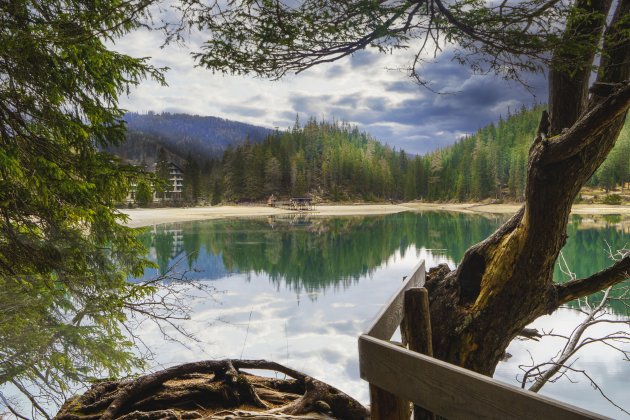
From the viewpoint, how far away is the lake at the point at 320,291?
11.0m

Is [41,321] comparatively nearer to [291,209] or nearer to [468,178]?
[291,209]

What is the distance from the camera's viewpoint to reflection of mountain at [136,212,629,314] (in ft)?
79.9

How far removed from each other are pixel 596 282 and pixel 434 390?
11.1 feet

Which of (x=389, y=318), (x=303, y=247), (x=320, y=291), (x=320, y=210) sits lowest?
(x=320, y=291)

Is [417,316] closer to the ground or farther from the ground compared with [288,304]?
farther from the ground

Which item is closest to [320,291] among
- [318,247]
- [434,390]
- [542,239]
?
[318,247]

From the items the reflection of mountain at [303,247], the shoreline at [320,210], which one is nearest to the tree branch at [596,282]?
the reflection of mountain at [303,247]

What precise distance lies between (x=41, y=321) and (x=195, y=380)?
154 cm

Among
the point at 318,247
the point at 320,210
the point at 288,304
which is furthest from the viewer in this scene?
the point at 320,210

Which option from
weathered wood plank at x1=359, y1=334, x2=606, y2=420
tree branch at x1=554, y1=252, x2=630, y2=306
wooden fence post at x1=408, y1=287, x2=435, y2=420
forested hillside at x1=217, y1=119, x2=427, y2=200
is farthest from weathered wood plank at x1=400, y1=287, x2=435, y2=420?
forested hillside at x1=217, y1=119, x2=427, y2=200

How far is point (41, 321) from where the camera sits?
407 centimetres

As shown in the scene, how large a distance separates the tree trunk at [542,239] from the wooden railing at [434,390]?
202 cm

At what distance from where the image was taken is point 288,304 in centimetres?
1805

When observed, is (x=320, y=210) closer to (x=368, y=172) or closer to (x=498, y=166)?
(x=368, y=172)
